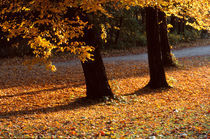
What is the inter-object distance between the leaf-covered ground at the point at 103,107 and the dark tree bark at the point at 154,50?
44cm

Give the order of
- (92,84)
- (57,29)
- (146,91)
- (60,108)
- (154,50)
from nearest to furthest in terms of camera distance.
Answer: (57,29)
(60,108)
(92,84)
(154,50)
(146,91)

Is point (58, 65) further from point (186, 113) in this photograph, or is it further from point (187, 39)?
point (187, 39)

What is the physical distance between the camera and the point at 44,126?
6113 mm

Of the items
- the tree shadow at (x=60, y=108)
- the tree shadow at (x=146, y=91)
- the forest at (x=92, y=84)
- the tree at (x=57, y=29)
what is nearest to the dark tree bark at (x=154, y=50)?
the forest at (x=92, y=84)

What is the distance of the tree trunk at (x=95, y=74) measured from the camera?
8.23 metres

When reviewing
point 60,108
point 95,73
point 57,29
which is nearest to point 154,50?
point 95,73

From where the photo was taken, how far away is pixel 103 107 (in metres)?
8.26

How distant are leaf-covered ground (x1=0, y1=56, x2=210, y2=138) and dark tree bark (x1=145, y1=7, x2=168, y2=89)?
0.44m

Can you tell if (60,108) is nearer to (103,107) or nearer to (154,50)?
(103,107)

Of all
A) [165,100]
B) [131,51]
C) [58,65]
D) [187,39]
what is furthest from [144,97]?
[187,39]

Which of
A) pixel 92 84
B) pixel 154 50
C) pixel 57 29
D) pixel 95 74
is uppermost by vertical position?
pixel 57 29

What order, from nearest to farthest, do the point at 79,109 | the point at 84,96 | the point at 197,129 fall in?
1. the point at 197,129
2. the point at 79,109
3. the point at 84,96

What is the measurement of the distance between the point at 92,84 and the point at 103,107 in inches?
35.6

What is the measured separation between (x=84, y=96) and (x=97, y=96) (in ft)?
2.79
